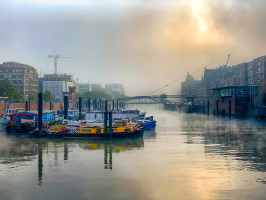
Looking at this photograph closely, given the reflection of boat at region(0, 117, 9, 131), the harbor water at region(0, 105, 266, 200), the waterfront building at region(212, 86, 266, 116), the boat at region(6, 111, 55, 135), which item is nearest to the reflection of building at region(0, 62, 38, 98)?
the waterfront building at region(212, 86, 266, 116)

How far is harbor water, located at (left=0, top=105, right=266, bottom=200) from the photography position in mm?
26984

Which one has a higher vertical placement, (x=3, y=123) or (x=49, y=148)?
(x=3, y=123)

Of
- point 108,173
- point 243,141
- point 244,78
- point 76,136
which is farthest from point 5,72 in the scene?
point 108,173

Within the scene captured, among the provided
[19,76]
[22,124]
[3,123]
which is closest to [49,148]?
[22,124]

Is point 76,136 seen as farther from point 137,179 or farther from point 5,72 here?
point 5,72

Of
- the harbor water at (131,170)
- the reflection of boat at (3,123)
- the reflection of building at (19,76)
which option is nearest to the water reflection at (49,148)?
the harbor water at (131,170)

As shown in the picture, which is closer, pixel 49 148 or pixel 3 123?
pixel 49 148

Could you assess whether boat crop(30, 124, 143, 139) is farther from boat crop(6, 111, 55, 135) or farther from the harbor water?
boat crop(6, 111, 55, 135)

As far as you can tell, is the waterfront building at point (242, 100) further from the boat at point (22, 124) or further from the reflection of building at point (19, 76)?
the reflection of building at point (19, 76)

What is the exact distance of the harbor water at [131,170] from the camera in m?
27.0

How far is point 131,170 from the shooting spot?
34594 mm

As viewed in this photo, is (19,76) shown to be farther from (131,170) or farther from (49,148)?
(131,170)

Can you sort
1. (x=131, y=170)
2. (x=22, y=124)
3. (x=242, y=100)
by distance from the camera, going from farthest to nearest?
(x=242, y=100)
(x=22, y=124)
(x=131, y=170)

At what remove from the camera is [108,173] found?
110 ft
